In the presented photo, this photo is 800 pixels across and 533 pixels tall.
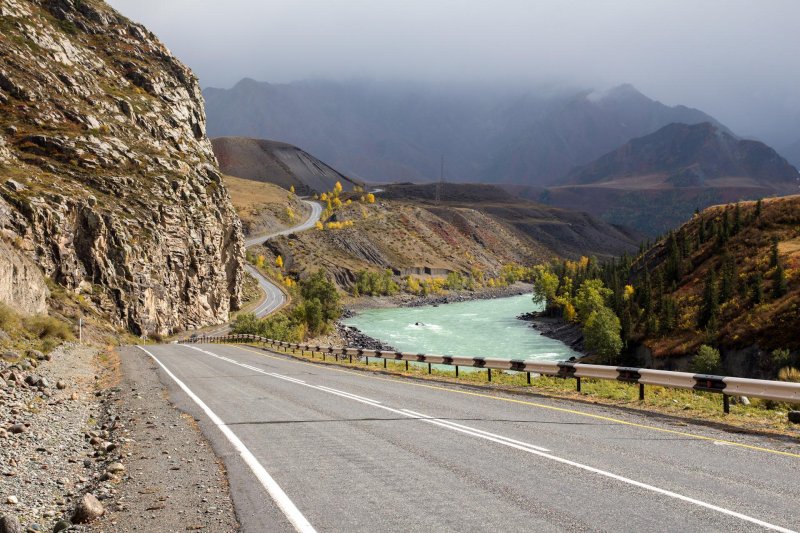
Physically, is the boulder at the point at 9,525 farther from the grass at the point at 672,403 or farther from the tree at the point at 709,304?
the tree at the point at 709,304

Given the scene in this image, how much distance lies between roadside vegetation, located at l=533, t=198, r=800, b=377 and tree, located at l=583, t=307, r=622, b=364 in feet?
0.38

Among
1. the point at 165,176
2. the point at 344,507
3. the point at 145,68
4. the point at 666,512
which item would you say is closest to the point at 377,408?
the point at 344,507

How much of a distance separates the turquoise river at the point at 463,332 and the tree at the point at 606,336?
5449 millimetres

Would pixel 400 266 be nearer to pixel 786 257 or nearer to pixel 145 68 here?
pixel 145 68

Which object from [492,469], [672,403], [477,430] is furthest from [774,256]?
[492,469]

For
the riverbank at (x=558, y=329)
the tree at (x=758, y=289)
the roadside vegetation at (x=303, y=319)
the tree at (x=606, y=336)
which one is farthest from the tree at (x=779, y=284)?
the roadside vegetation at (x=303, y=319)

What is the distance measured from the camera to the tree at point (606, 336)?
209 ft

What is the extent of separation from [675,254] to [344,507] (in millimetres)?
79958

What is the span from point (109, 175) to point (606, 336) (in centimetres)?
5887

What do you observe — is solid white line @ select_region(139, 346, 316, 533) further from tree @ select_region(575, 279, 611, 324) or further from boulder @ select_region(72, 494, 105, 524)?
tree @ select_region(575, 279, 611, 324)

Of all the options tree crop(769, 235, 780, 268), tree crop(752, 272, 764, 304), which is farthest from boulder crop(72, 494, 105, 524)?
tree crop(769, 235, 780, 268)

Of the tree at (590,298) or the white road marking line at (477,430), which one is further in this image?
the tree at (590,298)

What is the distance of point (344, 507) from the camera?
624 centimetres

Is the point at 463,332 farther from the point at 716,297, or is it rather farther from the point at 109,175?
the point at 109,175
